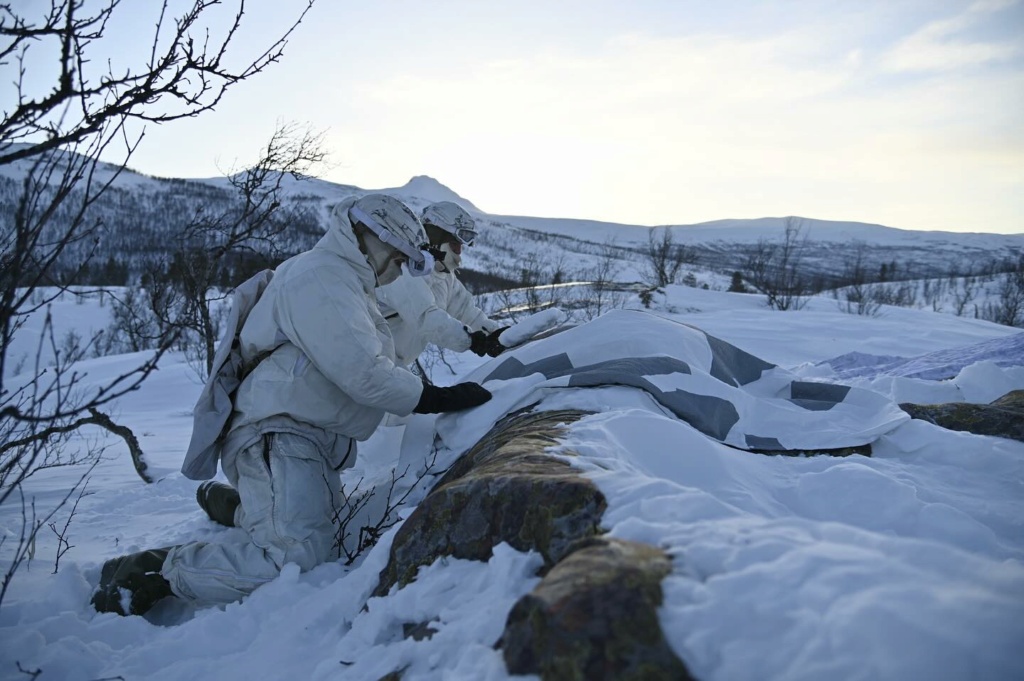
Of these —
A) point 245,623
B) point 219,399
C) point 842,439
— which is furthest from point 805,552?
point 219,399

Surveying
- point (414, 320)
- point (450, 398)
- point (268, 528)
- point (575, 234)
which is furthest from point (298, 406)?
point (575, 234)

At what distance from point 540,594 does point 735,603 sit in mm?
350

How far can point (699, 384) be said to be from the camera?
3049 mm

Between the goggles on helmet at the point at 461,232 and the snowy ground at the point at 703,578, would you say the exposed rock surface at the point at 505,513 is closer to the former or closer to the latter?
the snowy ground at the point at 703,578

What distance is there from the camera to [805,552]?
1.24 metres

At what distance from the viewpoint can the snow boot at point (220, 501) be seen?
358cm

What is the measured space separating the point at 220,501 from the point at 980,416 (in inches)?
144

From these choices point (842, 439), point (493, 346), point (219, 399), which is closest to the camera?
point (842, 439)

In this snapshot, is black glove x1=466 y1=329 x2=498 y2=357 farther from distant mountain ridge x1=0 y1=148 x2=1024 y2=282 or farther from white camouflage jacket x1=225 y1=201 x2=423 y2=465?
distant mountain ridge x1=0 y1=148 x2=1024 y2=282

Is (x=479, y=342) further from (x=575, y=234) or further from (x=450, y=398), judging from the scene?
(x=575, y=234)

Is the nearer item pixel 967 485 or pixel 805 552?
pixel 805 552

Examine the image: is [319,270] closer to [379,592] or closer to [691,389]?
[379,592]

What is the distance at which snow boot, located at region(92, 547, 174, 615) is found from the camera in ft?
8.48

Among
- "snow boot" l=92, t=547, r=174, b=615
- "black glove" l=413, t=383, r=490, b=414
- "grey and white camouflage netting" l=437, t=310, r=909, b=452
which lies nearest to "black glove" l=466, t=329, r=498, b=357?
"grey and white camouflage netting" l=437, t=310, r=909, b=452
